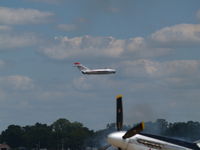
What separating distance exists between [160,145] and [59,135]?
126m

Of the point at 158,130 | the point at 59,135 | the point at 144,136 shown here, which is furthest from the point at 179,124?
Answer: the point at 59,135

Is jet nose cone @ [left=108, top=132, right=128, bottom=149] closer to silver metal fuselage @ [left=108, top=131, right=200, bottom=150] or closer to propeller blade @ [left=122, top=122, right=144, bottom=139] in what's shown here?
silver metal fuselage @ [left=108, top=131, right=200, bottom=150]

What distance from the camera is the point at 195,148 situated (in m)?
46.2

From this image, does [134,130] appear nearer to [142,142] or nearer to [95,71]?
[142,142]

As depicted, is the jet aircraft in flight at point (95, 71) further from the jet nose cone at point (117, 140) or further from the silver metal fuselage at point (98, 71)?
the jet nose cone at point (117, 140)

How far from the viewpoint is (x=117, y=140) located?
155ft

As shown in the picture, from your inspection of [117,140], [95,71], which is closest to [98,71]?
[95,71]

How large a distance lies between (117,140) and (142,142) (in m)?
1.78

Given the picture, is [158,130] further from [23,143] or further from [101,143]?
[23,143]

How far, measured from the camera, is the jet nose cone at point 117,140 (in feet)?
155

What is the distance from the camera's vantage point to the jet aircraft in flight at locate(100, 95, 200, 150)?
46.4 metres

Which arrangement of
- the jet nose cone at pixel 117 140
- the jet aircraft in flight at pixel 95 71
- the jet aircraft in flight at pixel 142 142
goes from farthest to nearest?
the jet aircraft in flight at pixel 95 71, the jet nose cone at pixel 117 140, the jet aircraft in flight at pixel 142 142

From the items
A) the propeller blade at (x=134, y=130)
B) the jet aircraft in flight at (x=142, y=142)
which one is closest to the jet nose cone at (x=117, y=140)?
the jet aircraft in flight at (x=142, y=142)

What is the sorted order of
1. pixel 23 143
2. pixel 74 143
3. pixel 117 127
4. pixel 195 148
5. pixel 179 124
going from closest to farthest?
1. pixel 195 148
2. pixel 117 127
3. pixel 179 124
4. pixel 74 143
5. pixel 23 143
